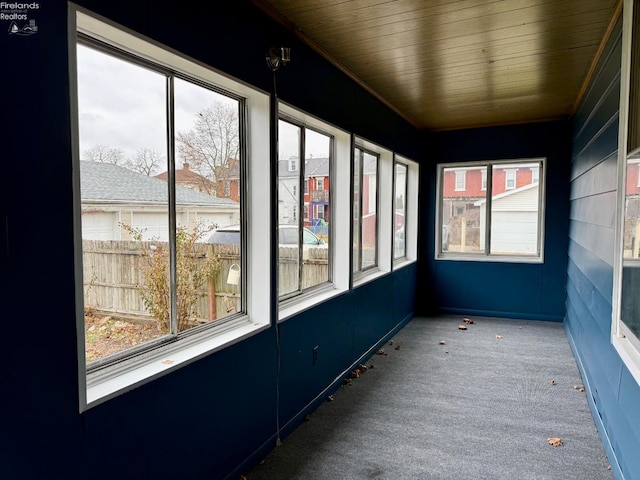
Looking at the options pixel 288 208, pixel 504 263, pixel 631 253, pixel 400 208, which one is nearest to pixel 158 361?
pixel 288 208

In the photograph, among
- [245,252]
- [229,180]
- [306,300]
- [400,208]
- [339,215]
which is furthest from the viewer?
[400,208]

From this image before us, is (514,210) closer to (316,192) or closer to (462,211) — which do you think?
(462,211)

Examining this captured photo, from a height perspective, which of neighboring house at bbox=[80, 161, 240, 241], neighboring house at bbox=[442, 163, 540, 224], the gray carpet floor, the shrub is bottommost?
the gray carpet floor

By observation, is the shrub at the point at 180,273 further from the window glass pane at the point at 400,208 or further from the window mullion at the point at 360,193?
the window glass pane at the point at 400,208

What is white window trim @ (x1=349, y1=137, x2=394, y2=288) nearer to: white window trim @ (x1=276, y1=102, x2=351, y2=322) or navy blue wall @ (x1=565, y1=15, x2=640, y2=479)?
white window trim @ (x1=276, y1=102, x2=351, y2=322)

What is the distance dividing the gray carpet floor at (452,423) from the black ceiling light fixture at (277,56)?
2.27 metres

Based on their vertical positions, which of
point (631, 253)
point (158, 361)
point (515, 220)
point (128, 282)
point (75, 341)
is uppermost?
point (515, 220)

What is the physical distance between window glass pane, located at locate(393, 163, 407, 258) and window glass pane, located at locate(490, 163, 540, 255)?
1194 millimetres

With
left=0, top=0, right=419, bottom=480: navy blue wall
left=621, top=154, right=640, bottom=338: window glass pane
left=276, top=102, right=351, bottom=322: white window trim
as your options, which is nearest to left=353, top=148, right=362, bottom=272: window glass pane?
left=276, top=102, right=351, bottom=322: white window trim

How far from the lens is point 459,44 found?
9.88 ft

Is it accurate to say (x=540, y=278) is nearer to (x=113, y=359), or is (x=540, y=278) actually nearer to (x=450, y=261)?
(x=450, y=261)

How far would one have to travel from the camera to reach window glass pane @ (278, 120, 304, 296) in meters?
2.92

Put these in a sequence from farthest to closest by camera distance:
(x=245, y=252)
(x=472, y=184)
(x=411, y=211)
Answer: (x=472, y=184) → (x=411, y=211) → (x=245, y=252)

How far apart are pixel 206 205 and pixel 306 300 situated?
1226 mm
